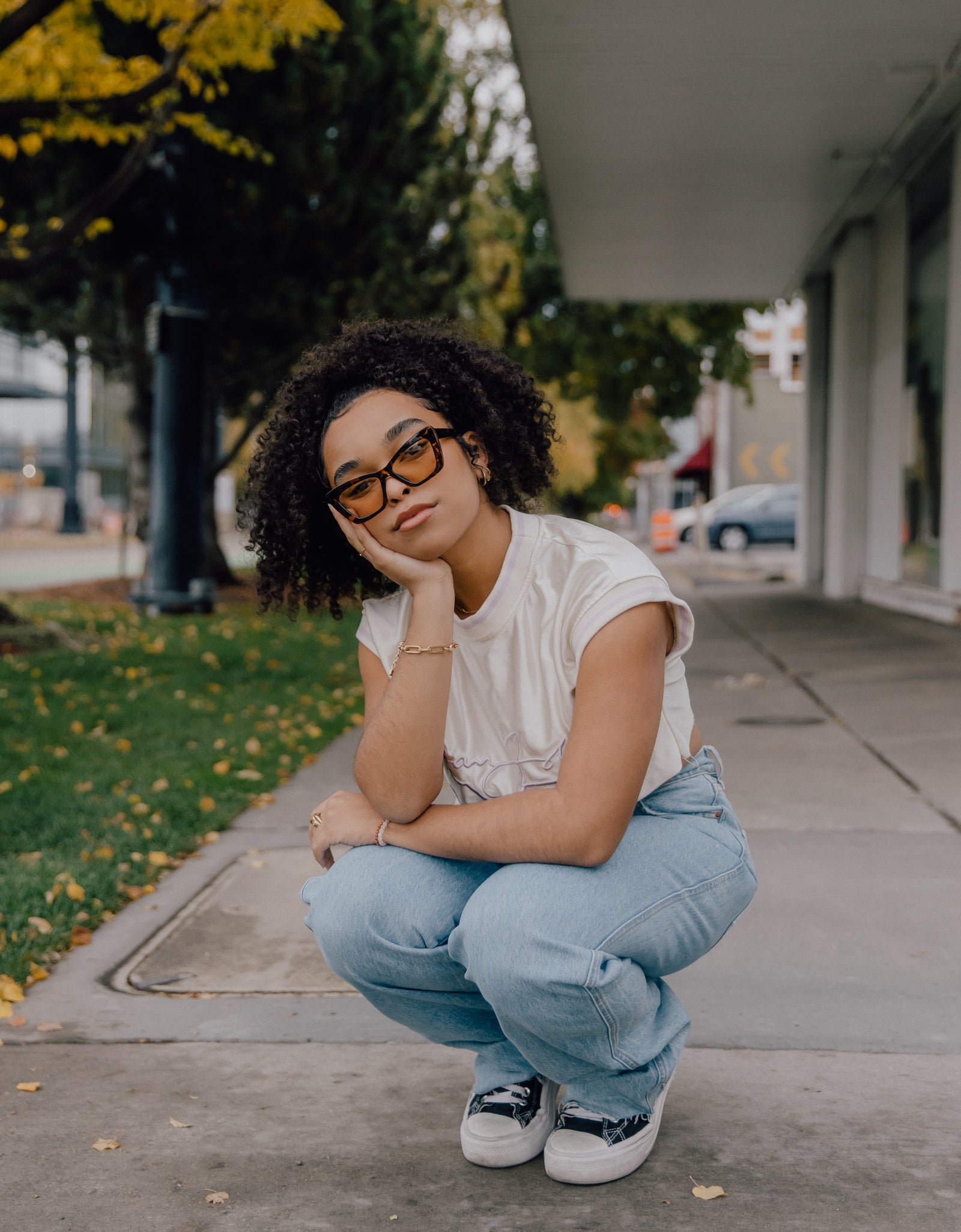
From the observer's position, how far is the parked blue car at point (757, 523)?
2997 cm

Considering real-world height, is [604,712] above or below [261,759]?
above

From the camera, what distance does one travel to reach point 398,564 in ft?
7.23

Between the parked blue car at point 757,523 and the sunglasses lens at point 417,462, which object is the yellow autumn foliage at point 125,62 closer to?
the sunglasses lens at point 417,462

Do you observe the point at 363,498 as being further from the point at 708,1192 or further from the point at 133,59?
the point at 133,59

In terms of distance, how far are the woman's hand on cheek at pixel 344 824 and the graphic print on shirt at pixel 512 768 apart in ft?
0.63

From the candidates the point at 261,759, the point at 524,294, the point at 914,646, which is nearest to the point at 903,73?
the point at 914,646

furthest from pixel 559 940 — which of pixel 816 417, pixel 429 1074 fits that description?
pixel 816 417

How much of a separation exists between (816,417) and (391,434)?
1570 centimetres

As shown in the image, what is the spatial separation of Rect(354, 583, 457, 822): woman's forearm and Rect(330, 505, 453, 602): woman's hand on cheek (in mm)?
16

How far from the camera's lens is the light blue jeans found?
6.82ft

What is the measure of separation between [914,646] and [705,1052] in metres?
7.10

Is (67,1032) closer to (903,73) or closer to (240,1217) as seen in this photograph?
(240,1217)

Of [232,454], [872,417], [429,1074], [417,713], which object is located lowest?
[429,1074]

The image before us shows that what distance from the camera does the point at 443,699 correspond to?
2215 millimetres
